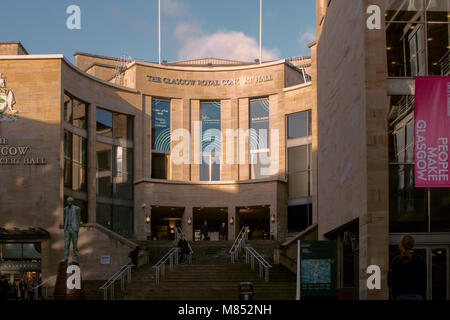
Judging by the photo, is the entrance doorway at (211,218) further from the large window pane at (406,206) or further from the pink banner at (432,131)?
the pink banner at (432,131)

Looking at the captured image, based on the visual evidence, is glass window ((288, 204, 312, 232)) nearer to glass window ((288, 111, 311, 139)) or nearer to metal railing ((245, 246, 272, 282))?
glass window ((288, 111, 311, 139))

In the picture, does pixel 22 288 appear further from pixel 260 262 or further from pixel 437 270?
pixel 437 270

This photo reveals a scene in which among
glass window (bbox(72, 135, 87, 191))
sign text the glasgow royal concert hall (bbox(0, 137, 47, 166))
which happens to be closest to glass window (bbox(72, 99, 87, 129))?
glass window (bbox(72, 135, 87, 191))

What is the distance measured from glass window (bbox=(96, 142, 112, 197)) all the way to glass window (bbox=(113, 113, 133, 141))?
1.37 metres

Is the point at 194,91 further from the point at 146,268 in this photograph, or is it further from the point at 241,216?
the point at 146,268

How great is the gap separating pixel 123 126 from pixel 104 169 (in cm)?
365

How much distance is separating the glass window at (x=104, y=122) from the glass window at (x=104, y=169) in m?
0.89

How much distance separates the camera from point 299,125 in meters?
46.3

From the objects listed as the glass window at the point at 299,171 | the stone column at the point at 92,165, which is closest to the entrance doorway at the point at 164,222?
the stone column at the point at 92,165

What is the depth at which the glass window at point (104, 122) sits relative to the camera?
45519 millimetres

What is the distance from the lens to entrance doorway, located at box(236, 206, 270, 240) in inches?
1901

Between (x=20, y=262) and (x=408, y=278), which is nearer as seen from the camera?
(x=408, y=278)

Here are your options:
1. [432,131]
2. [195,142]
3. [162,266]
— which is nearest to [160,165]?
[195,142]

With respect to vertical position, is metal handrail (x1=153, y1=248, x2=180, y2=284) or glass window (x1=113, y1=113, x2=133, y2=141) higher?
glass window (x1=113, y1=113, x2=133, y2=141)
